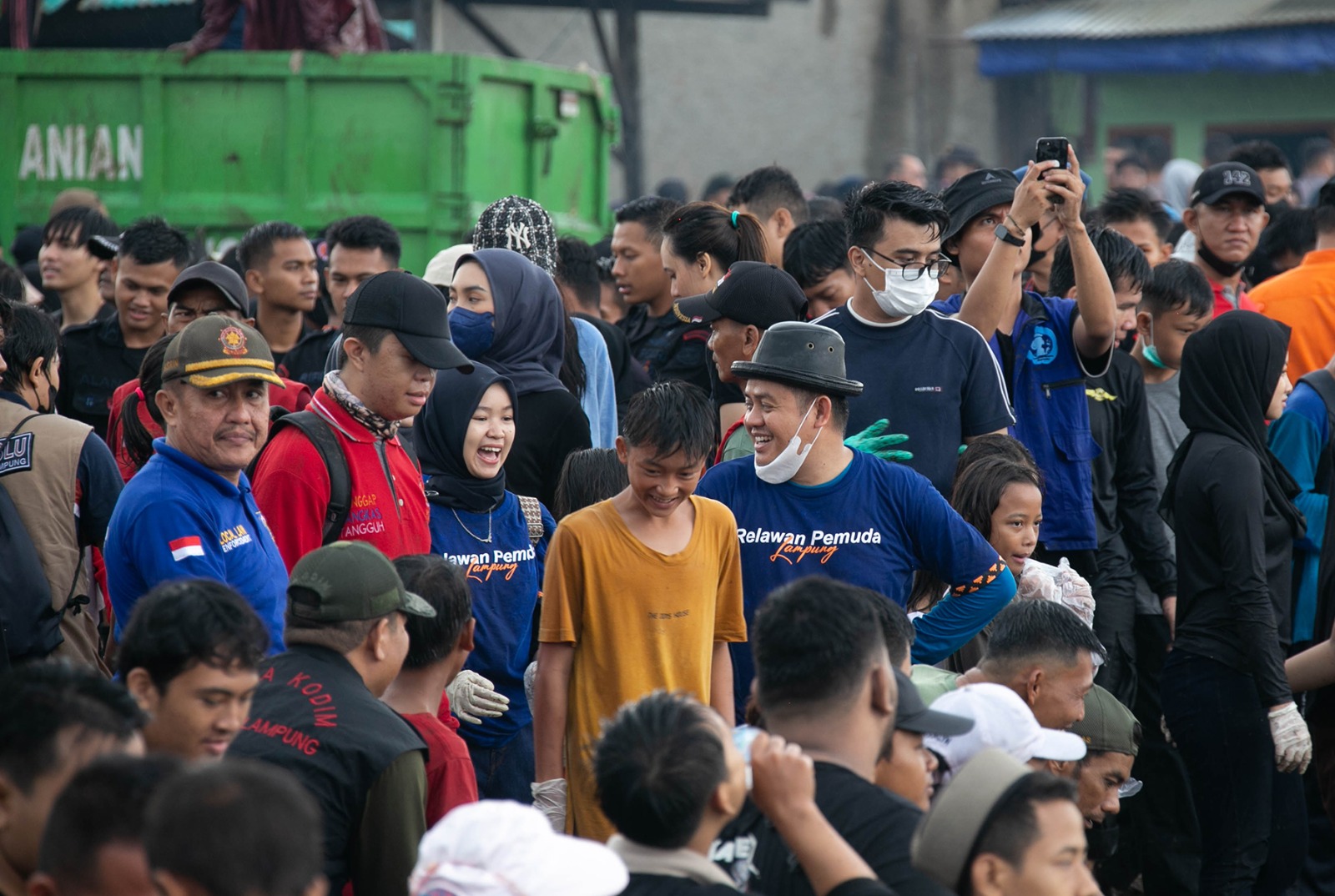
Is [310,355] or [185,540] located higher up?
[310,355]

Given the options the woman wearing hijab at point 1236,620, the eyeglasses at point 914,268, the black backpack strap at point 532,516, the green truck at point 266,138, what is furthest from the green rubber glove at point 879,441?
the green truck at point 266,138

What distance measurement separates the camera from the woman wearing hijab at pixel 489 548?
4398mm

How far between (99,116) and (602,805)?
808cm

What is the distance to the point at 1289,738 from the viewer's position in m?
4.96

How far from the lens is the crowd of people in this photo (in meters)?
2.51

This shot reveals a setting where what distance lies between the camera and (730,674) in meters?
4.06

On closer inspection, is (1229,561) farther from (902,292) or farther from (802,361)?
(802,361)

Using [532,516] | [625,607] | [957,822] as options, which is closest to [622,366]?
[532,516]

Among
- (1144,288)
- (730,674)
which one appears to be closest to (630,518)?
(730,674)

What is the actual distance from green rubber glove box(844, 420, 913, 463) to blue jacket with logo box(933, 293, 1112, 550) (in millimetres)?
885

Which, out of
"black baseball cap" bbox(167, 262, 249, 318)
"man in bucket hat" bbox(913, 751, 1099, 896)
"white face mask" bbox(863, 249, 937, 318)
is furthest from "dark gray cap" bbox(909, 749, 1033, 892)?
"black baseball cap" bbox(167, 262, 249, 318)

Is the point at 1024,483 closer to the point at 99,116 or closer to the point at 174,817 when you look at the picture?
the point at 174,817

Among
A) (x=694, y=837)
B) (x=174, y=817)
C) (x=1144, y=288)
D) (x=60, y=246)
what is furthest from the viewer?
(x=60, y=246)

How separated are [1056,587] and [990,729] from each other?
145 cm
